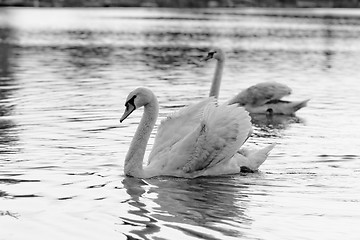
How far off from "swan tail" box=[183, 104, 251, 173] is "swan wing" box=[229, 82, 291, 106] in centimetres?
646

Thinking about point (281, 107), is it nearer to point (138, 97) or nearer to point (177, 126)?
point (177, 126)

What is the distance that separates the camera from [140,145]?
11.2 metres

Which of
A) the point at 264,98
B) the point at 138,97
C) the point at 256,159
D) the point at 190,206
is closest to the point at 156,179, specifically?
the point at 138,97

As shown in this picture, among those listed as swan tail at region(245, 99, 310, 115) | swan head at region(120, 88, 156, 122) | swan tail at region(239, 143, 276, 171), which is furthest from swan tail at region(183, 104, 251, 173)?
swan tail at region(245, 99, 310, 115)

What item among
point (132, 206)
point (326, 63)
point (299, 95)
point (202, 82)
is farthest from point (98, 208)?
point (326, 63)

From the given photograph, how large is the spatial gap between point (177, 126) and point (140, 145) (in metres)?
0.73

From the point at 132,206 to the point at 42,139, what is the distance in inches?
179

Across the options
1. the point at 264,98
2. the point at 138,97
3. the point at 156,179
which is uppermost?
the point at 138,97

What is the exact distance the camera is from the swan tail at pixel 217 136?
1102 cm

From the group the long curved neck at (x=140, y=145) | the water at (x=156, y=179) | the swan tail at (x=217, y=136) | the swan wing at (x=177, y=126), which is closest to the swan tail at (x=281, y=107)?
the water at (x=156, y=179)

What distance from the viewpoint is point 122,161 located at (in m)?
12.5

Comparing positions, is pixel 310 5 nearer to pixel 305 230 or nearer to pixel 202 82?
pixel 202 82

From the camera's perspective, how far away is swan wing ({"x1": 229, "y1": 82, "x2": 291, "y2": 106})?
17.8 m

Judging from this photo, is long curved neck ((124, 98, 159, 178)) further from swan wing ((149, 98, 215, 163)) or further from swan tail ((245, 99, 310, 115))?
swan tail ((245, 99, 310, 115))
